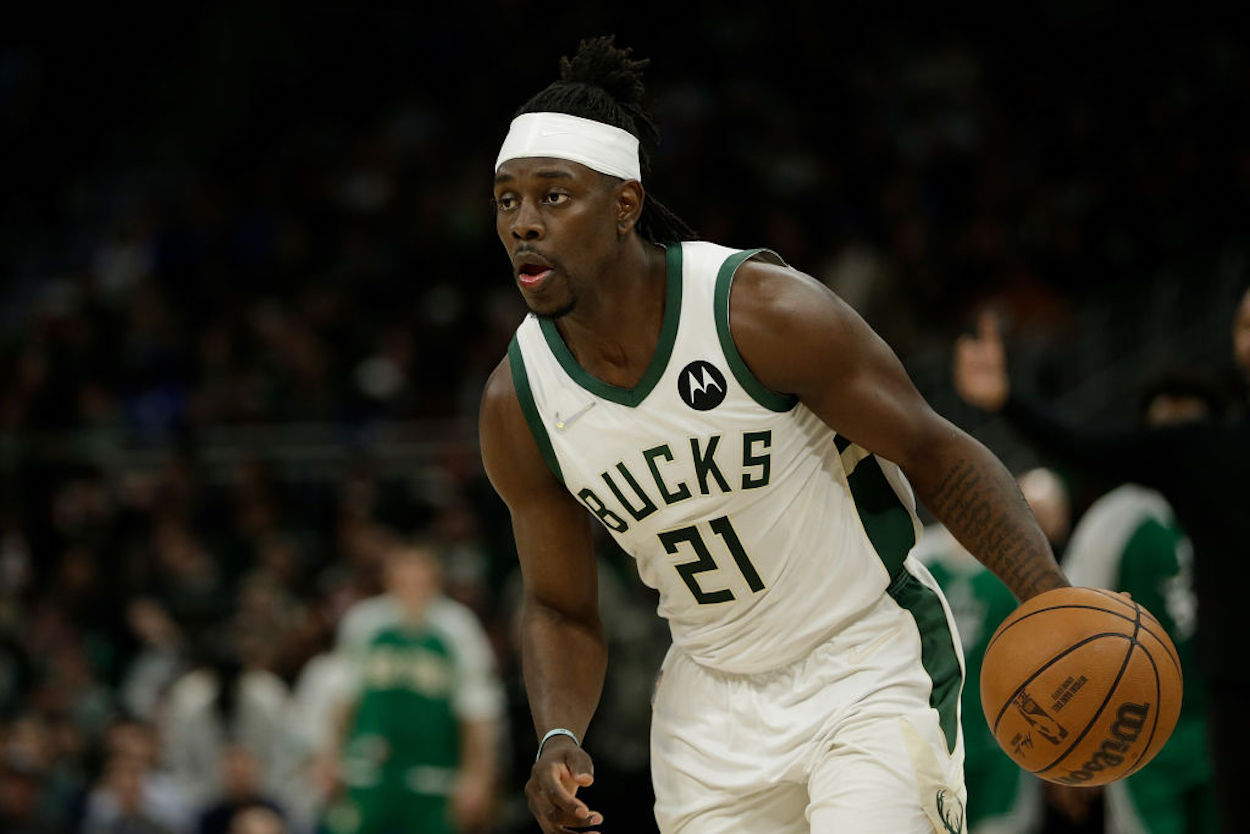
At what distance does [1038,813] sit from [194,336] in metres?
7.81

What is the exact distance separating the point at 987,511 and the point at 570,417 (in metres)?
0.94

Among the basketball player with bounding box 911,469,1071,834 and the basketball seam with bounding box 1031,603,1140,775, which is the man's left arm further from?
the basketball player with bounding box 911,469,1071,834

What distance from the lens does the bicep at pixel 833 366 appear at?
12.0ft

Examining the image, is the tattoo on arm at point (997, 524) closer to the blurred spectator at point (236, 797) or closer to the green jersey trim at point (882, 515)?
the green jersey trim at point (882, 515)

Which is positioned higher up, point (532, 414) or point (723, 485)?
point (532, 414)

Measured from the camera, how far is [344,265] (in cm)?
1430

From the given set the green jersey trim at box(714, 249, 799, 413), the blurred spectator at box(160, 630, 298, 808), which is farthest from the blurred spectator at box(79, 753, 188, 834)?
the green jersey trim at box(714, 249, 799, 413)

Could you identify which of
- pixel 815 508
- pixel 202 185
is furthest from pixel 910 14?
pixel 815 508

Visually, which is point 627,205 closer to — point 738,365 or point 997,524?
point 738,365

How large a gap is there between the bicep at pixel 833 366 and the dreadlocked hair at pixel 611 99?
473 millimetres

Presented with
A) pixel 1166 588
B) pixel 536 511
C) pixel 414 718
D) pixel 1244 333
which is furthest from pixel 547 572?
pixel 414 718

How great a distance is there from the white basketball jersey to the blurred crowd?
499 centimetres

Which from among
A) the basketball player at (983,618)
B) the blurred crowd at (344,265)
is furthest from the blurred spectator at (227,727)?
Result: the basketball player at (983,618)

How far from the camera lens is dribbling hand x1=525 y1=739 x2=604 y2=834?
354 cm
